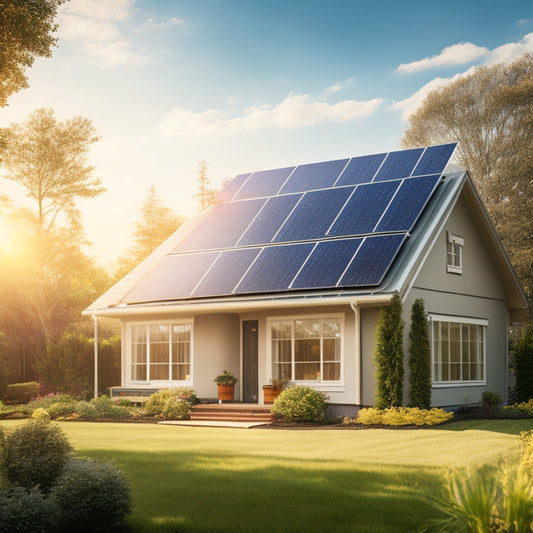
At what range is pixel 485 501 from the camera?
5.65 m

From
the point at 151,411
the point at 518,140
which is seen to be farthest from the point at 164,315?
the point at 518,140

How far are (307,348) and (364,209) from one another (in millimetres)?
4164

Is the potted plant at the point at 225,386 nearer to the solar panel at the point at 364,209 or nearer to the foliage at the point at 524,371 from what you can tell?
the solar panel at the point at 364,209

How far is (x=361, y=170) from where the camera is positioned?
22766 millimetres

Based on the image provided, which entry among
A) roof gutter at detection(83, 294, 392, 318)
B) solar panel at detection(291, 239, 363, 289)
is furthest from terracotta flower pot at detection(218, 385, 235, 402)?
solar panel at detection(291, 239, 363, 289)

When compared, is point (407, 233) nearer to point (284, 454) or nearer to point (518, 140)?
point (284, 454)

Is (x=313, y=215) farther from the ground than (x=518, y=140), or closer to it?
closer to it

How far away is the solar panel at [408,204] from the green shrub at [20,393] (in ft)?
49.7

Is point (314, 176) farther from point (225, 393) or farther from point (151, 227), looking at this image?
point (151, 227)

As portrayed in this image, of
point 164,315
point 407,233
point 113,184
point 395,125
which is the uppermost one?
point 395,125

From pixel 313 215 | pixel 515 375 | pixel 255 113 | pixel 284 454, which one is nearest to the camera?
pixel 284 454

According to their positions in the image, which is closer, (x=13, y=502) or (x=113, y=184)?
(x=13, y=502)

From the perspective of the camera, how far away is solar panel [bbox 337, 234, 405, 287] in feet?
57.9

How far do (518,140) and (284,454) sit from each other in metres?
29.0
